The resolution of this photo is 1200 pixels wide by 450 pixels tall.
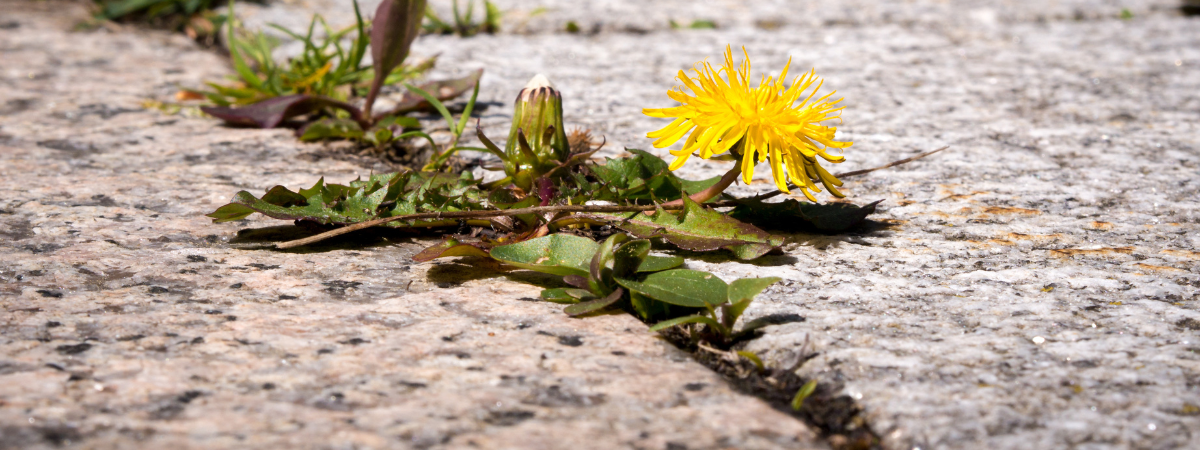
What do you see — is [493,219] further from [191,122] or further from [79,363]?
[191,122]

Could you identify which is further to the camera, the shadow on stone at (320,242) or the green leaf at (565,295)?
the shadow on stone at (320,242)

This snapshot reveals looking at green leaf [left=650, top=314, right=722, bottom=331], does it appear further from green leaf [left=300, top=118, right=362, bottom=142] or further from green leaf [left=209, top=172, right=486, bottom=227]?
green leaf [left=300, top=118, right=362, bottom=142]

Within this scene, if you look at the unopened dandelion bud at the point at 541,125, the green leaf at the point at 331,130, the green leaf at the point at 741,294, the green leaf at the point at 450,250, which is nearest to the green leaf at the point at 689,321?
the green leaf at the point at 741,294

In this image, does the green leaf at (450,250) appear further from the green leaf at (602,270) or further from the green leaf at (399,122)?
the green leaf at (399,122)

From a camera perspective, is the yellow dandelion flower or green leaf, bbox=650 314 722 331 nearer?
green leaf, bbox=650 314 722 331

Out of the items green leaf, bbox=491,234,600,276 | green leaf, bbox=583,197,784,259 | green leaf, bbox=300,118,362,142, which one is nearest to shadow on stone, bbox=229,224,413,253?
green leaf, bbox=491,234,600,276

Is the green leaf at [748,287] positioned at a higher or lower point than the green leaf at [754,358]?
higher
